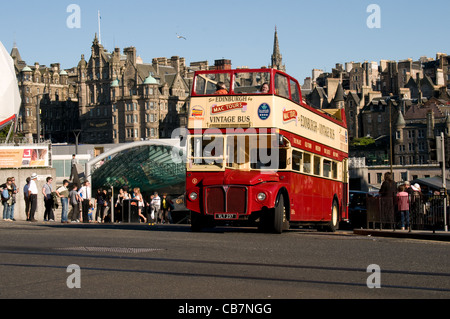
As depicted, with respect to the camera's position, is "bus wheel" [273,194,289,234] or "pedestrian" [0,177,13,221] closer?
"bus wheel" [273,194,289,234]

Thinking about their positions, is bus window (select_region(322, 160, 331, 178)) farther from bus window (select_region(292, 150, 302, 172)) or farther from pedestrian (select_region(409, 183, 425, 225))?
bus window (select_region(292, 150, 302, 172))

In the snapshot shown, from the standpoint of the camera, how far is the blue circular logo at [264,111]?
2062 cm

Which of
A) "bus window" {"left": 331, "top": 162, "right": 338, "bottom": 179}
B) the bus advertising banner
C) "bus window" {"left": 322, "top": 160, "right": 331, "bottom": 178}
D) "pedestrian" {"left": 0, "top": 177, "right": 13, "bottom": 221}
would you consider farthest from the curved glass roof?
"bus window" {"left": 322, "top": 160, "right": 331, "bottom": 178}

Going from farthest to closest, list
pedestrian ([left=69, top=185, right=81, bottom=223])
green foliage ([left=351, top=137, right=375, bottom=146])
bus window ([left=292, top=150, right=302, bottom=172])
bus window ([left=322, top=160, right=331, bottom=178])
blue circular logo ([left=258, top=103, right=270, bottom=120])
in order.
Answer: green foliage ([left=351, top=137, right=375, bottom=146]), pedestrian ([left=69, top=185, right=81, bottom=223]), bus window ([left=322, top=160, right=331, bottom=178]), bus window ([left=292, top=150, right=302, bottom=172]), blue circular logo ([left=258, top=103, right=270, bottom=120])

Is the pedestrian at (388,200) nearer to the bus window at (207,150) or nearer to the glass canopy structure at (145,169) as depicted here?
the bus window at (207,150)

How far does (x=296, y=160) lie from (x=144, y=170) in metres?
52.4

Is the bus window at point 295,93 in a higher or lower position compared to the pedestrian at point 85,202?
higher

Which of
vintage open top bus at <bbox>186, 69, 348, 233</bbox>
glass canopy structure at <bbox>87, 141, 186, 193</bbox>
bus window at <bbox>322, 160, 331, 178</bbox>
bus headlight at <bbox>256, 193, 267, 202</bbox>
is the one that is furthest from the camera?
glass canopy structure at <bbox>87, 141, 186, 193</bbox>

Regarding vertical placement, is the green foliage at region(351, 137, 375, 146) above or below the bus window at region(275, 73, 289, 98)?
above

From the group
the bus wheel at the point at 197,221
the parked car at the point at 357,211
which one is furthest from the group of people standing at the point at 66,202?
the bus wheel at the point at 197,221

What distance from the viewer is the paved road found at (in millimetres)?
9742

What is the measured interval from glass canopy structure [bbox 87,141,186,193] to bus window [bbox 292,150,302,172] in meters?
47.7

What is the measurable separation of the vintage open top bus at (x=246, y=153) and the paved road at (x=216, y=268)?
2.12 meters

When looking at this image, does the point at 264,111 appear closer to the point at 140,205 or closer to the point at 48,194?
the point at 48,194
